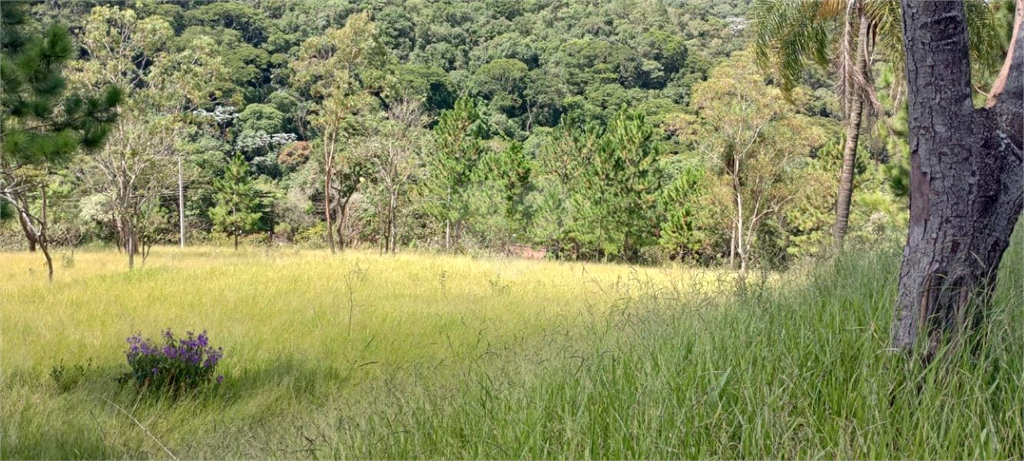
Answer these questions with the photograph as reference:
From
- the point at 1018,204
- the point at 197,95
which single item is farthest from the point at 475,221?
the point at 1018,204

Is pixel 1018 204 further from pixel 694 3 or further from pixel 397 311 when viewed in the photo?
pixel 694 3

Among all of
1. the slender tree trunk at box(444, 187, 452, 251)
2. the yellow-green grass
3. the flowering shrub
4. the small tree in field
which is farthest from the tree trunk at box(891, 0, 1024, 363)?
the small tree in field

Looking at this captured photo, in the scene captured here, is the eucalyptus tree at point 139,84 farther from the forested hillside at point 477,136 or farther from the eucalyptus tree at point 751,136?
the eucalyptus tree at point 751,136

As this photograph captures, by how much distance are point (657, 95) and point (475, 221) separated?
24.3ft

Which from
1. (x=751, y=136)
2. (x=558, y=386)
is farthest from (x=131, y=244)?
(x=751, y=136)

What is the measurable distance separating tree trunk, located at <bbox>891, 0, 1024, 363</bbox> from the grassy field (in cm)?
15

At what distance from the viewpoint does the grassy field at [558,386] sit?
2076mm

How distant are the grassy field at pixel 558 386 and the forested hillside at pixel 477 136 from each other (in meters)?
11.2

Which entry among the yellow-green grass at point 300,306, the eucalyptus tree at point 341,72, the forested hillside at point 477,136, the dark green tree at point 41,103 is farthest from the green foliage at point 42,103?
the eucalyptus tree at point 341,72

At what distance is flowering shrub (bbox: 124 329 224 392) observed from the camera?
4449mm

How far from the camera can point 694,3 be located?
25.5m

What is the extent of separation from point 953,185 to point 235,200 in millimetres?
24237

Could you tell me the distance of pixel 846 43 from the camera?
29.2ft

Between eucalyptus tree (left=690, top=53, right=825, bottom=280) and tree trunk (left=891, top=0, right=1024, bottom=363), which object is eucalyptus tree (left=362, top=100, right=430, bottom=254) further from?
tree trunk (left=891, top=0, right=1024, bottom=363)
